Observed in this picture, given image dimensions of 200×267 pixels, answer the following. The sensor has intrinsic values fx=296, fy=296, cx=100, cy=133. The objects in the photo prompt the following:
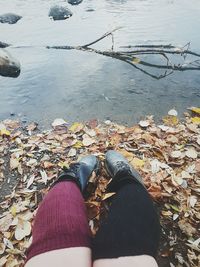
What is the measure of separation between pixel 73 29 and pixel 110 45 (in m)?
1.20

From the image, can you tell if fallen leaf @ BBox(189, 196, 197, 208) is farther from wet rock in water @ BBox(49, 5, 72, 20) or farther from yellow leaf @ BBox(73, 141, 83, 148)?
wet rock in water @ BBox(49, 5, 72, 20)

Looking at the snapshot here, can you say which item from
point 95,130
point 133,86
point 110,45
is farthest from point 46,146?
point 110,45

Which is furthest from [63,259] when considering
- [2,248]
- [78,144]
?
[78,144]

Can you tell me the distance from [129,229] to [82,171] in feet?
2.87

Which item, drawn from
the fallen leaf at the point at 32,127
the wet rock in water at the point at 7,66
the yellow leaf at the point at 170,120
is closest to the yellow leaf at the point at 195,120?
the yellow leaf at the point at 170,120

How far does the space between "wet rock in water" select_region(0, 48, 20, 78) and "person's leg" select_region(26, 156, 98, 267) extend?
2787 mm

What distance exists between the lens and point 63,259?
1.62m

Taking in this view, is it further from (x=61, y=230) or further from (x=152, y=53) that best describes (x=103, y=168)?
(x=152, y=53)

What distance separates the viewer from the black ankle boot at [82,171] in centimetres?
245

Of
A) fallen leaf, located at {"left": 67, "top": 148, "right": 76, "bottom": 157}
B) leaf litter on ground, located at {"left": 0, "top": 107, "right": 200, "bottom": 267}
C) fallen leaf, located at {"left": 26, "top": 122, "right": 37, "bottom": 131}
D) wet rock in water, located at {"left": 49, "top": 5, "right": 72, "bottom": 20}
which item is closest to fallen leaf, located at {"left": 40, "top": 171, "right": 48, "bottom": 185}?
leaf litter on ground, located at {"left": 0, "top": 107, "right": 200, "bottom": 267}

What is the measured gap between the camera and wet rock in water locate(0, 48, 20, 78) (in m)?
4.59

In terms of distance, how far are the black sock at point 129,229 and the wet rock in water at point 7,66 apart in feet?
10.4

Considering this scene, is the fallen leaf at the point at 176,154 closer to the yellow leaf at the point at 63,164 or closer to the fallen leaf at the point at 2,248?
the yellow leaf at the point at 63,164

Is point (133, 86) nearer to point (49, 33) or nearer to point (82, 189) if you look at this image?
point (82, 189)
